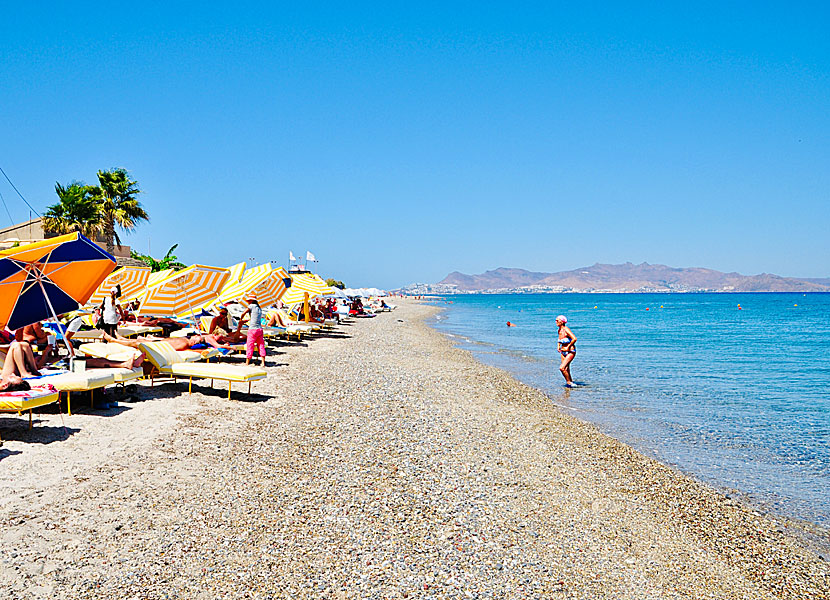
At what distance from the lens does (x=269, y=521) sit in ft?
15.7

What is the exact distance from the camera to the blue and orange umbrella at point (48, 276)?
7.24 meters

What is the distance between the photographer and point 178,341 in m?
11.1

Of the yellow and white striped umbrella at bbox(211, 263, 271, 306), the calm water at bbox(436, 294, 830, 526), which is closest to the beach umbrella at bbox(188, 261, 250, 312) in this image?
the yellow and white striped umbrella at bbox(211, 263, 271, 306)

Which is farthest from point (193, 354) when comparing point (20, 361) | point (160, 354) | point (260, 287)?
point (260, 287)

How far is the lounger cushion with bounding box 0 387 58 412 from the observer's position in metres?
6.25

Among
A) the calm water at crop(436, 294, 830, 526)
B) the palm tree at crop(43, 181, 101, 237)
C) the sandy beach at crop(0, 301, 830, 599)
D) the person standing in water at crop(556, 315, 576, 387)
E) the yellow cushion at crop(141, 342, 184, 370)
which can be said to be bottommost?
the calm water at crop(436, 294, 830, 526)

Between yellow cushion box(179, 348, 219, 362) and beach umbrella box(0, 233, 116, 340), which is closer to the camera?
beach umbrella box(0, 233, 116, 340)

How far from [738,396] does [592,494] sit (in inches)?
373

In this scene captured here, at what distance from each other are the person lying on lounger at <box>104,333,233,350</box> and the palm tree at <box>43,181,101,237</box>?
2080cm

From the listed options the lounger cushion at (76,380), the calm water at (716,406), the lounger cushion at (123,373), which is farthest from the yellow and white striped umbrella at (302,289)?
the lounger cushion at (76,380)

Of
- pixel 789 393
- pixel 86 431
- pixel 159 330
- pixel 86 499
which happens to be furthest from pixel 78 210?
pixel 789 393

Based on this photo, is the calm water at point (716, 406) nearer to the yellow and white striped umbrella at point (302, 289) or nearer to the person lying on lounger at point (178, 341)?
the yellow and white striped umbrella at point (302, 289)

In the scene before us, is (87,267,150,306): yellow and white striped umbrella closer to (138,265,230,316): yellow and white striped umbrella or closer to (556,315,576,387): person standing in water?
(138,265,230,316): yellow and white striped umbrella

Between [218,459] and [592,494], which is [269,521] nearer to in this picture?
[218,459]
